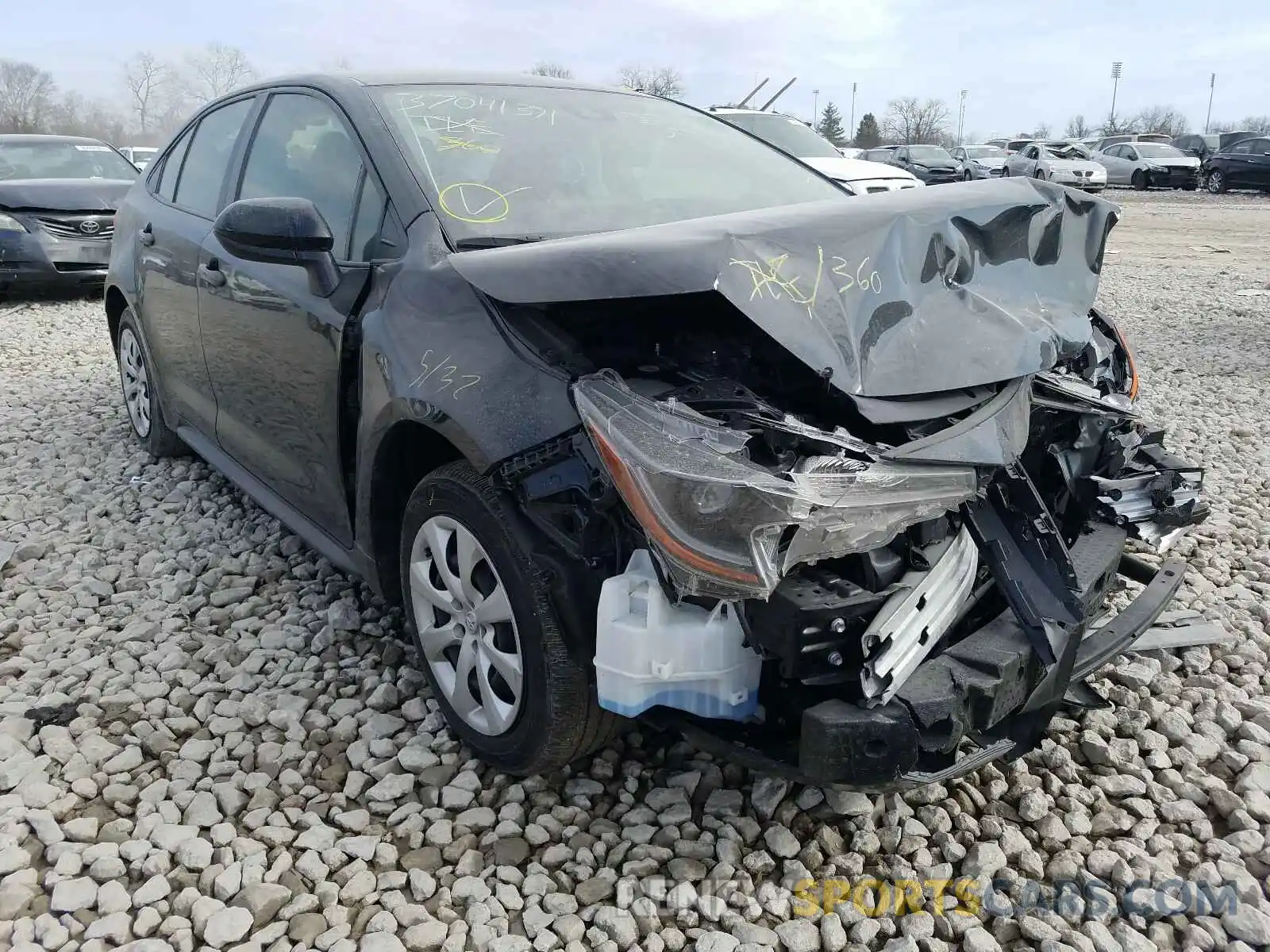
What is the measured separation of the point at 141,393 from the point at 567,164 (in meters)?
3.05

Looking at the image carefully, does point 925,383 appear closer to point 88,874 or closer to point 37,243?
point 88,874

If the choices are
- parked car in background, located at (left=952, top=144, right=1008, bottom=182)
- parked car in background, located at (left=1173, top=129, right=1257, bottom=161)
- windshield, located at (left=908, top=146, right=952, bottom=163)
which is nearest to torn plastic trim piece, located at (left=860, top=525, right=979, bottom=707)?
parked car in background, located at (left=952, top=144, right=1008, bottom=182)

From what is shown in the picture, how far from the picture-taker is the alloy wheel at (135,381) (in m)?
4.86

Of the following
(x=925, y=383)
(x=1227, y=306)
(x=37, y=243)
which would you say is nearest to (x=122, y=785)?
(x=925, y=383)

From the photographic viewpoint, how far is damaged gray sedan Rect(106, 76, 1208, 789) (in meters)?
1.90

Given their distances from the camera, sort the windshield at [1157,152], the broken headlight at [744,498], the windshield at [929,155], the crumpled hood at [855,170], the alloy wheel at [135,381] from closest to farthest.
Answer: the broken headlight at [744,498] < the alloy wheel at [135,381] < the crumpled hood at [855,170] < the windshield at [929,155] < the windshield at [1157,152]

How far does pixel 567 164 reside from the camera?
2.99 meters

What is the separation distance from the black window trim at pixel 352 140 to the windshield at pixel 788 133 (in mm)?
8675

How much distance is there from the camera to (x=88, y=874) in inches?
87.2

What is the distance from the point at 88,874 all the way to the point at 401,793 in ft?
2.30

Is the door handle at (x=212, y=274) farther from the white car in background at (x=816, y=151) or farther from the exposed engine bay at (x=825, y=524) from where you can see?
the white car in background at (x=816, y=151)

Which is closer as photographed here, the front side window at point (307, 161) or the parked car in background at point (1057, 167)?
the front side window at point (307, 161)

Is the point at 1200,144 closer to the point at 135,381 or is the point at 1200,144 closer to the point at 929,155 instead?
the point at 929,155

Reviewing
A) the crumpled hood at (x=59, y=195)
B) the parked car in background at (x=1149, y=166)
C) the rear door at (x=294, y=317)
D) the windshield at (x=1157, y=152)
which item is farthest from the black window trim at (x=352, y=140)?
the windshield at (x=1157, y=152)
